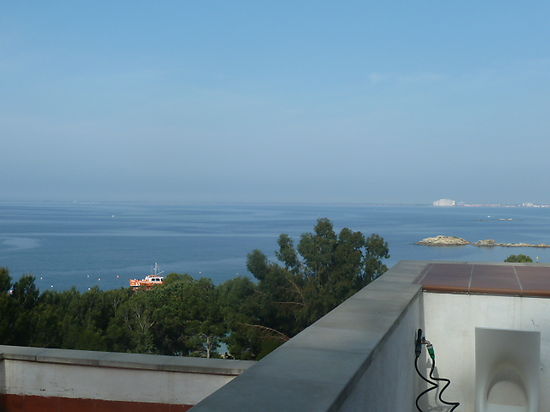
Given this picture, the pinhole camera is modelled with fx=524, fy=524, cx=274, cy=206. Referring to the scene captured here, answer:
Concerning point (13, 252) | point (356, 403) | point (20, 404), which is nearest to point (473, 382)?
point (356, 403)

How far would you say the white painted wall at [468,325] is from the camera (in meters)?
3.46

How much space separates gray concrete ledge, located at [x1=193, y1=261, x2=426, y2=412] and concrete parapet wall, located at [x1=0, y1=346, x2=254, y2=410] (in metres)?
0.93

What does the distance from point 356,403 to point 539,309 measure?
237 centimetres

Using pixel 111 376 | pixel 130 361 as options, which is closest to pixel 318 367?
pixel 130 361

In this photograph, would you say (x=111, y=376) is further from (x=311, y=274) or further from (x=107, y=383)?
(x=311, y=274)

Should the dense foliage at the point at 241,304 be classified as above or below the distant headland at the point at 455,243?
above

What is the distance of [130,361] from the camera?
3072mm

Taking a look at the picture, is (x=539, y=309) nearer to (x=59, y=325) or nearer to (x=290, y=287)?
(x=59, y=325)

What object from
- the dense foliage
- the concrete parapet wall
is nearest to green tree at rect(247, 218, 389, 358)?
the dense foliage

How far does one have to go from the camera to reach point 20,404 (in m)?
3.25

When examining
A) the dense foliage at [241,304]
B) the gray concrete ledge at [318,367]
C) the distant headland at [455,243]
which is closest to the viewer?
the gray concrete ledge at [318,367]

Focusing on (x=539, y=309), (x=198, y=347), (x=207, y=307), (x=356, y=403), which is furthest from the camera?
(x=207, y=307)

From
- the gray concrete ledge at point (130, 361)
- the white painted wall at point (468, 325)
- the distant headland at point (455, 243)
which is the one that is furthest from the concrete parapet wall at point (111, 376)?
the distant headland at point (455, 243)

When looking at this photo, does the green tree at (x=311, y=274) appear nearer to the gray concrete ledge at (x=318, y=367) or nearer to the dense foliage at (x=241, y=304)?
the dense foliage at (x=241, y=304)
